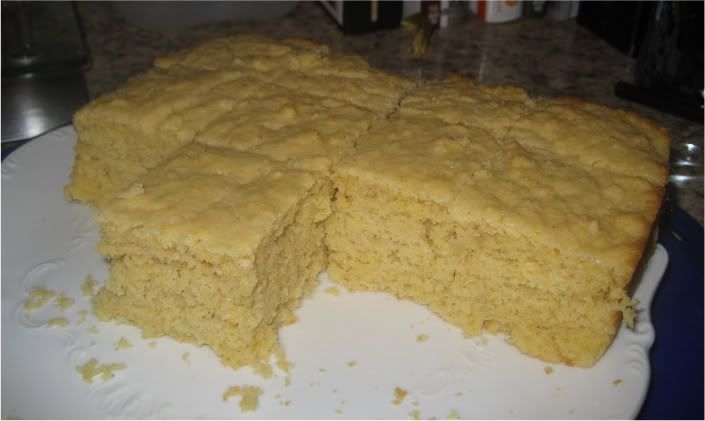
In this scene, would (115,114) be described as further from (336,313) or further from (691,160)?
(691,160)

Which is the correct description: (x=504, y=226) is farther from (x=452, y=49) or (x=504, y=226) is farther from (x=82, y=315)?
(x=452, y=49)

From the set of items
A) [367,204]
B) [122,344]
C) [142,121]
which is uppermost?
[142,121]

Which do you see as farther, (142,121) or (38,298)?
(142,121)

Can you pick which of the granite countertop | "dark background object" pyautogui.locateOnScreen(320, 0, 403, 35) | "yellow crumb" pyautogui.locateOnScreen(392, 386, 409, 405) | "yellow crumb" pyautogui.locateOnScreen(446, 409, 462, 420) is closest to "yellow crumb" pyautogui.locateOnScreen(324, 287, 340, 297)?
"yellow crumb" pyautogui.locateOnScreen(392, 386, 409, 405)

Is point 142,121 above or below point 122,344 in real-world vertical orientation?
above

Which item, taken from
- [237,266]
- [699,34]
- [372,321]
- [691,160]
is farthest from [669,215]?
[237,266]

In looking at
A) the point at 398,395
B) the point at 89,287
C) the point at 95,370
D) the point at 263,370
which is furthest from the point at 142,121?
the point at 398,395

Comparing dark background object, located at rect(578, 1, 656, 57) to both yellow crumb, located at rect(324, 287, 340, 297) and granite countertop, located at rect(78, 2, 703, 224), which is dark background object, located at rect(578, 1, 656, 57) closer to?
granite countertop, located at rect(78, 2, 703, 224)

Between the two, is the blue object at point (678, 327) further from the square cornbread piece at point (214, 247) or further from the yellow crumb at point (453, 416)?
the square cornbread piece at point (214, 247)
